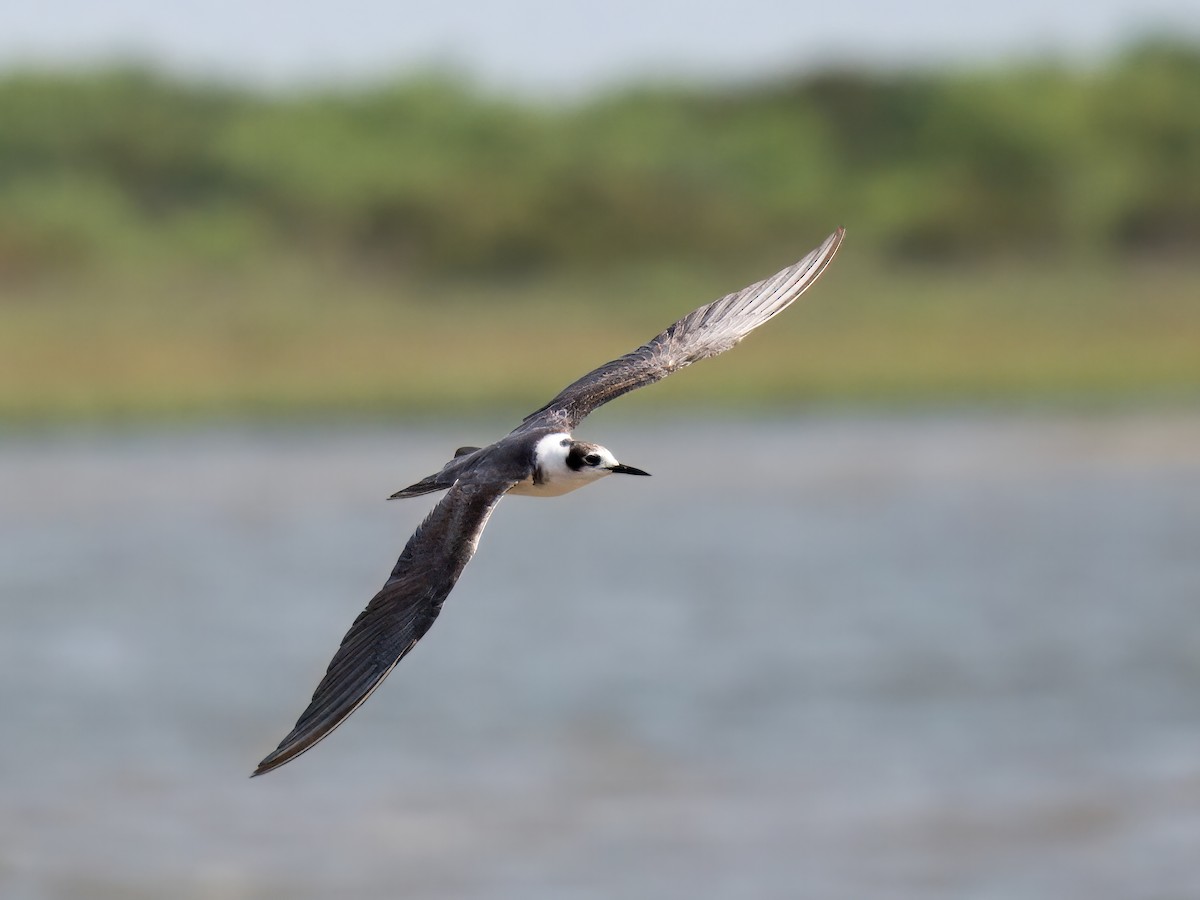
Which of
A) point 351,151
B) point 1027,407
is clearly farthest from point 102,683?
point 351,151

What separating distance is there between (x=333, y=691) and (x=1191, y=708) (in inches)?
904

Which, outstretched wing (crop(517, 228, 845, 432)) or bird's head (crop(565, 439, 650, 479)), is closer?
bird's head (crop(565, 439, 650, 479))

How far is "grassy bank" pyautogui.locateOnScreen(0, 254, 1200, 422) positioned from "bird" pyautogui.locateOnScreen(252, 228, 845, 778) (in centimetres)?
3137

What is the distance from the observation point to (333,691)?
32.2 feet

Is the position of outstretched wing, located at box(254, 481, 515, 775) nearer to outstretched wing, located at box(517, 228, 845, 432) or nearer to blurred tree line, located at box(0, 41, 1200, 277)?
outstretched wing, located at box(517, 228, 845, 432)

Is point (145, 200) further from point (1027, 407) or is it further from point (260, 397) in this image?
point (1027, 407)

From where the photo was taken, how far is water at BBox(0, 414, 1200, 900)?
26344 mm

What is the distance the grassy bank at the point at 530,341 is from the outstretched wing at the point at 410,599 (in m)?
33.0

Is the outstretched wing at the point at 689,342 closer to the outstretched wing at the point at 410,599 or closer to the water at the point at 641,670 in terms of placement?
the outstretched wing at the point at 410,599

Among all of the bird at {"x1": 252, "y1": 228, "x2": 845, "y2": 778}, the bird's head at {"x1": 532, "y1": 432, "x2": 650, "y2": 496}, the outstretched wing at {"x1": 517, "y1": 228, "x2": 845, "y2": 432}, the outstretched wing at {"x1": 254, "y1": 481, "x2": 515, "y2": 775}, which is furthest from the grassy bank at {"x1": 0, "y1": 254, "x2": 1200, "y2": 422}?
the outstretched wing at {"x1": 254, "y1": 481, "x2": 515, "y2": 775}

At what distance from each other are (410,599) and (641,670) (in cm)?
2329

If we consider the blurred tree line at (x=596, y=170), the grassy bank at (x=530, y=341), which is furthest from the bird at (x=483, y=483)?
the blurred tree line at (x=596, y=170)

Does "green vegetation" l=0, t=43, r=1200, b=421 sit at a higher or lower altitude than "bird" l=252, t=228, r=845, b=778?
higher

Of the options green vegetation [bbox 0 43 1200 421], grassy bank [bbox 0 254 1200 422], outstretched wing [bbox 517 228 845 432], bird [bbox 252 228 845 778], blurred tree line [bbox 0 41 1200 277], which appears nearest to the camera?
bird [bbox 252 228 845 778]
